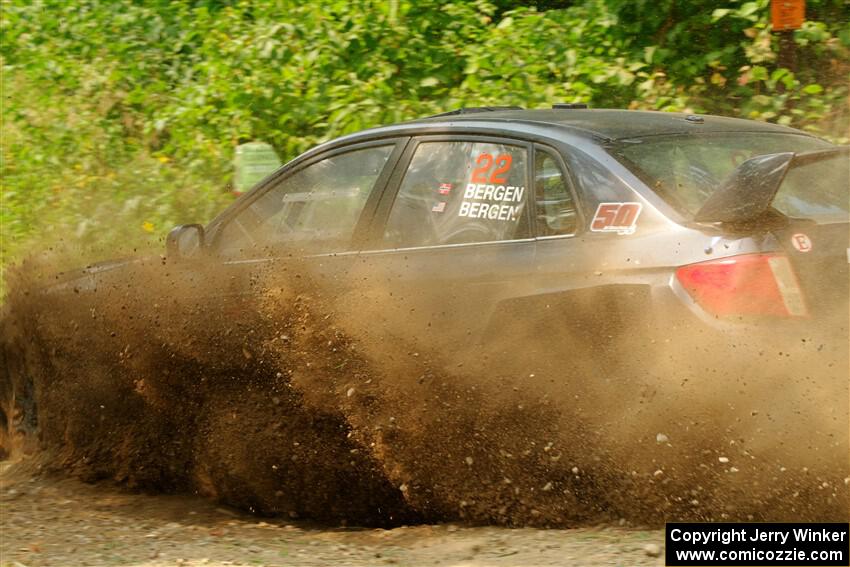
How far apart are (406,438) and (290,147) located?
536 centimetres

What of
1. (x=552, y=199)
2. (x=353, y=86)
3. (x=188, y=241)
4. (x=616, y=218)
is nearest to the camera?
(x=616, y=218)

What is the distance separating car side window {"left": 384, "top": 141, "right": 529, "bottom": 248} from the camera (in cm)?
452

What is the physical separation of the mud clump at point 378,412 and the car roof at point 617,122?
33.9 inches

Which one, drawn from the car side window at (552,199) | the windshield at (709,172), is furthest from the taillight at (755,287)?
the car side window at (552,199)

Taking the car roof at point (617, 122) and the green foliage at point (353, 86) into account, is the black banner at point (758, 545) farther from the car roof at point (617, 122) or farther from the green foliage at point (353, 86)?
the green foliage at point (353, 86)

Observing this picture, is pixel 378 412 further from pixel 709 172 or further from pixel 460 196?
pixel 709 172

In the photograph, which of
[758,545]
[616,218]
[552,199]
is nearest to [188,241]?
[552,199]

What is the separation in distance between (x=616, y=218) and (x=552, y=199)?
1.15 ft

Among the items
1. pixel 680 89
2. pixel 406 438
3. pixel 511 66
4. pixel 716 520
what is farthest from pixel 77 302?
pixel 680 89

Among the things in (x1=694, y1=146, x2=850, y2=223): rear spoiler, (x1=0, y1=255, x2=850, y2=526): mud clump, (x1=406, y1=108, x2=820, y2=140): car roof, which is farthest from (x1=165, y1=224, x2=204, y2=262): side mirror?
(x1=694, y1=146, x2=850, y2=223): rear spoiler

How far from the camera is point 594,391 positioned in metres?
4.10

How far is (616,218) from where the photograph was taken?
411cm

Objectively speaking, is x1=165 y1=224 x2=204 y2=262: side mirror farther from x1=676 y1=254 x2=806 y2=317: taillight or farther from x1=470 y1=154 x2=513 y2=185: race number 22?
x1=676 y1=254 x2=806 y2=317: taillight

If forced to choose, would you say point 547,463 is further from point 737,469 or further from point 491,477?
point 737,469
